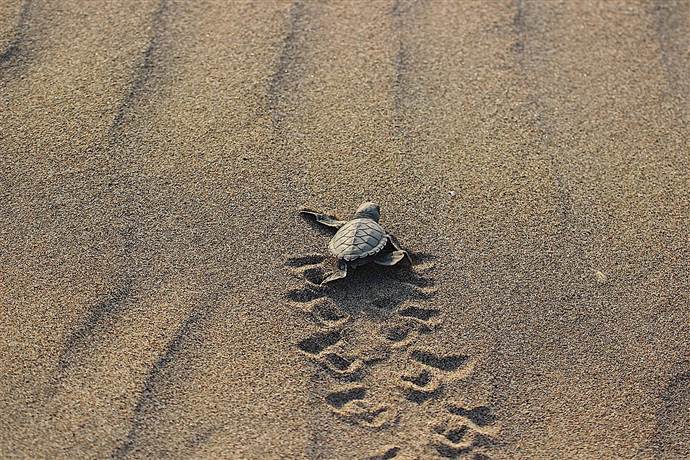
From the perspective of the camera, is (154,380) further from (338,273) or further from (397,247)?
(397,247)

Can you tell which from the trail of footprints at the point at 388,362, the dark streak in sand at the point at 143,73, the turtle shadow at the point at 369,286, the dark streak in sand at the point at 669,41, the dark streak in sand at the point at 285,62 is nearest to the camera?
the trail of footprints at the point at 388,362

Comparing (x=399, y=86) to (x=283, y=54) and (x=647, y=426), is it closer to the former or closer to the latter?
(x=283, y=54)

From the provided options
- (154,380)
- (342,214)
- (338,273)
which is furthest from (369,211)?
(154,380)

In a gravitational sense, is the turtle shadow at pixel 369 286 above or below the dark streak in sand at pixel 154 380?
above

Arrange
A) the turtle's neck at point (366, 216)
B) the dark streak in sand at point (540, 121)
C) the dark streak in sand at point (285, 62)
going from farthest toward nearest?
the dark streak in sand at point (285, 62) → the dark streak in sand at point (540, 121) → the turtle's neck at point (366, 216)

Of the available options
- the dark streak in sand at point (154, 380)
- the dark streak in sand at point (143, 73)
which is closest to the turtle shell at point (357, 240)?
the dark streak in sand at point (154, 380)

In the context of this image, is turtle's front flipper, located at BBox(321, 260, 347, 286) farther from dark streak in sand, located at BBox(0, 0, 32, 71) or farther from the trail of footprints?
dark streak in sand, located at BBox(0, 0, 32, 71)

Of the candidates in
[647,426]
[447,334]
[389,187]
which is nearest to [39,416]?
[447,334]

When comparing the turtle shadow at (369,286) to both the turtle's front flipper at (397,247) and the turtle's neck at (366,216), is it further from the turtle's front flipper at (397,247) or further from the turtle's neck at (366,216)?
the turtle's neck at (366,216)
